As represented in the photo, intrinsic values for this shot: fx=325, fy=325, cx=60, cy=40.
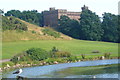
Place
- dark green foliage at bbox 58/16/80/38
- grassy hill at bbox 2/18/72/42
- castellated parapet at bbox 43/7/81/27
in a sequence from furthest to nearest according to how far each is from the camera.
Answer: castellated parapet at bbox 43/7/81/27
dark green foliage at bbox 58/16/80/38
grassy hill at bbox 2/18/72/42

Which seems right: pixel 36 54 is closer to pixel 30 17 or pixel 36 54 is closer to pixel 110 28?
pixel 110 28

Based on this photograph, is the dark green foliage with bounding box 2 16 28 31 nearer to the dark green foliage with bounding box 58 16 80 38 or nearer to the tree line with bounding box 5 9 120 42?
the dark green foliage with bounding box 58 16 80 38

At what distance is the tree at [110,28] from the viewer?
104 meters

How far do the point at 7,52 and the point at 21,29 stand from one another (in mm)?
32566

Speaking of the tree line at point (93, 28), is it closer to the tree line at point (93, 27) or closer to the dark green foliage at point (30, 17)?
the tree line at point (93, 27)

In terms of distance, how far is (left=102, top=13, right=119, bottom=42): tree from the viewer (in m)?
104

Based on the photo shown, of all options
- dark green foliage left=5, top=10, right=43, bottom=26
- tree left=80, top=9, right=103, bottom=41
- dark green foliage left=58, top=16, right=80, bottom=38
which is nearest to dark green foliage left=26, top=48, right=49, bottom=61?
tree left=80, top=9, right=103, bottom=41

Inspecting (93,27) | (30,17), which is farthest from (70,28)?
(30,17)

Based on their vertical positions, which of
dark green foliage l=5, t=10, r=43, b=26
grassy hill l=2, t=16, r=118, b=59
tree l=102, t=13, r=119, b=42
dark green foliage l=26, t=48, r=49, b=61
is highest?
dark green foliage l=5, t=10, r=43, b=26

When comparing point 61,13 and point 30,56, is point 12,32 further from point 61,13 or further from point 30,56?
point 61,13

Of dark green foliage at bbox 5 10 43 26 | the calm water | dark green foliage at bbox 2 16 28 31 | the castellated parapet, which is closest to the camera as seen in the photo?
the calm water

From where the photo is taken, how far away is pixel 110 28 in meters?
107

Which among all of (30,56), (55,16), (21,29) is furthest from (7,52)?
(55,16)

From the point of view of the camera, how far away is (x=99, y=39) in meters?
106
